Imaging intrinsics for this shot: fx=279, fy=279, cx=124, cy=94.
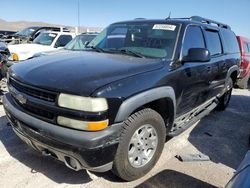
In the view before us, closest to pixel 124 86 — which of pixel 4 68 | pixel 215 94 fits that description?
pixel 215 94

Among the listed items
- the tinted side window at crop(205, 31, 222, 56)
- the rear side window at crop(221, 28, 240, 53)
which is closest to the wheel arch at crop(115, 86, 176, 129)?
the tinted side window at crop(205, 31, 222, 56)

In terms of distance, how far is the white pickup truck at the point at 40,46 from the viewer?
910cm

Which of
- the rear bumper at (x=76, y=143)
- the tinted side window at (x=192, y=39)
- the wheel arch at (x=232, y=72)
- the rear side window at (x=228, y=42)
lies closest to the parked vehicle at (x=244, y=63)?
the wheel arch at (x=232, y=72)

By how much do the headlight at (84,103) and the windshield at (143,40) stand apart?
132 centimetres

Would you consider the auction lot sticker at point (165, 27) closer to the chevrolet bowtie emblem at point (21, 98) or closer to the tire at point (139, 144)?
the tire at point (139, 144)

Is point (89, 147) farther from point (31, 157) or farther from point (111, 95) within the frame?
point (31, 157)

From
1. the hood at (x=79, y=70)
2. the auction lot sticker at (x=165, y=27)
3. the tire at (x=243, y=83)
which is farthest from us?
the tire at (x=243, y=83)

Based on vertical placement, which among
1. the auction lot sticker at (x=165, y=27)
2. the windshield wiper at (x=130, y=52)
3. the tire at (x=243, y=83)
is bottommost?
the tire at (x=243, y=83)

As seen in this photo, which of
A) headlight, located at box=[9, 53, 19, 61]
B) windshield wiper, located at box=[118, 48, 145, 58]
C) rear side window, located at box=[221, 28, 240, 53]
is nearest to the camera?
windshield wiper, located at box=[118, 48, 145, 58]

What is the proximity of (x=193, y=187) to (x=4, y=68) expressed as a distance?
14.8ft

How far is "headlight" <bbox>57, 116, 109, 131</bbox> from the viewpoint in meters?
2.64

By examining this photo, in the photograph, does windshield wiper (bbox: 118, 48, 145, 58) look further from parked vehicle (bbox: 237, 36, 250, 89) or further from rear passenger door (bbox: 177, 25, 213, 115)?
parked vehicle (bbox: 237, 36, 250, 89)

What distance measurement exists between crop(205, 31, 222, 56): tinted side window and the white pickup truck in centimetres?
611

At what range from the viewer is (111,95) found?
8.83 ft
